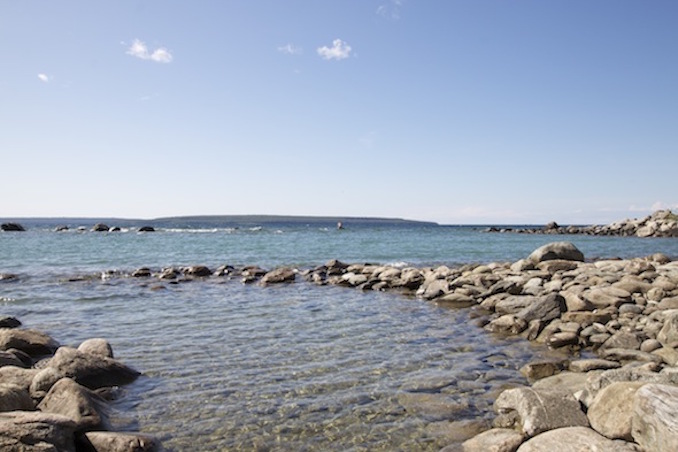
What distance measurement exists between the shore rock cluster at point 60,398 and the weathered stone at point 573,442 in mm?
4315

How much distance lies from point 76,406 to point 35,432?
3.67 feet

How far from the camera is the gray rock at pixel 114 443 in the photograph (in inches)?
209

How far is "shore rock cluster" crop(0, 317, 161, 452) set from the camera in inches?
197

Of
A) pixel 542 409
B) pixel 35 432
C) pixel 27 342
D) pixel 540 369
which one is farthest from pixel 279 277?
pixel 35 432

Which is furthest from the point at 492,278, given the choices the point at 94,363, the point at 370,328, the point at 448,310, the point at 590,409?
the point at 94,363

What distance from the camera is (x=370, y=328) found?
11.8m

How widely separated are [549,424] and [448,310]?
8.80 m

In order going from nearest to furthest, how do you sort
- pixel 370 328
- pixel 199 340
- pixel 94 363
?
pixel 94 363 → pixel 199 340 → pixel 370 328

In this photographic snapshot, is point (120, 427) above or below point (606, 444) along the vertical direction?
below

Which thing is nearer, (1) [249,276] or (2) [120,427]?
(2) [120,427]

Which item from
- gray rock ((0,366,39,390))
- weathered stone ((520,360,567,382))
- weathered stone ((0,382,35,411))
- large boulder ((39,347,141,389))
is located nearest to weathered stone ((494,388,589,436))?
weathered stone ((520,360,567,382))

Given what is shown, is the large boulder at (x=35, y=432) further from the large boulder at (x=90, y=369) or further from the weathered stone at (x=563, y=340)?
the weathered stone at (x=563, y=340)

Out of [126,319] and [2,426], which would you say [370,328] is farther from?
[2,426]

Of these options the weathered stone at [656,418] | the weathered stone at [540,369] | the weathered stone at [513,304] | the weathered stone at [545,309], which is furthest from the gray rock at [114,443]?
the weathered stone at [513,304]
